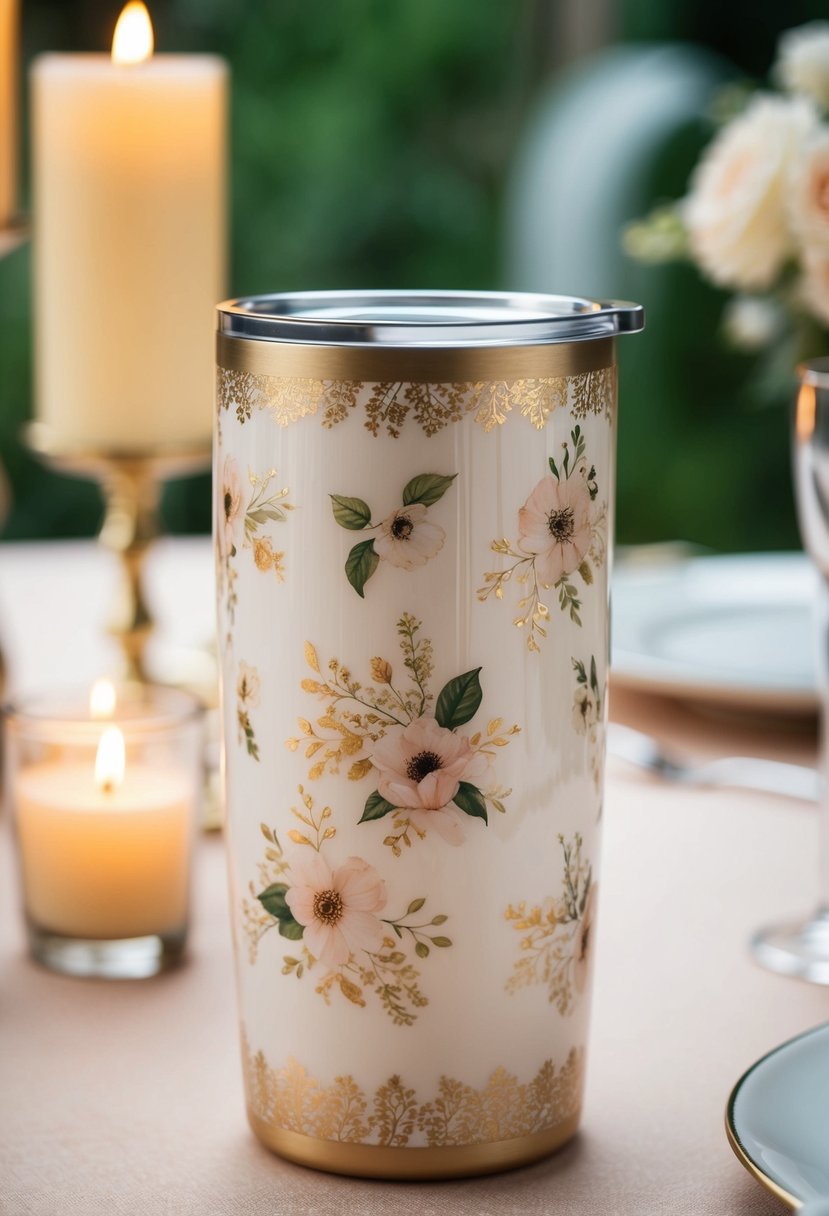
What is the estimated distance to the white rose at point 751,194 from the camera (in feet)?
2.94

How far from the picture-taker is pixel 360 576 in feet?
1.53

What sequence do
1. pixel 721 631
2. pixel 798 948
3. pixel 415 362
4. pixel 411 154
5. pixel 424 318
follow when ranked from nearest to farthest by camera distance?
pixel 415 362 < pixel 424 318 < pixel 798 948 < pixel 721 631 < pixel 411 154

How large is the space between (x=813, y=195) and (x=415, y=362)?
19.3 inches

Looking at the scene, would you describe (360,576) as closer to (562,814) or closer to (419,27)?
(562,814)

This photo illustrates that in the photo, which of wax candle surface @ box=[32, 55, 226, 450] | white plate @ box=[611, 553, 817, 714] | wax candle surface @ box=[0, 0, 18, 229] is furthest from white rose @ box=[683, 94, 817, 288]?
wax candle surface @ box=[0, 0, 18, 229]

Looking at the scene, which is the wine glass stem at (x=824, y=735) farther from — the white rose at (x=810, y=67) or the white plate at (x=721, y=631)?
the white rose at (x=810, y=67)

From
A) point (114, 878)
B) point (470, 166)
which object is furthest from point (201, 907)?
point (470, 166)

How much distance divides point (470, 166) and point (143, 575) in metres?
3.51

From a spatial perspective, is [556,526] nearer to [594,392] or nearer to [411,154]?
[594,392]

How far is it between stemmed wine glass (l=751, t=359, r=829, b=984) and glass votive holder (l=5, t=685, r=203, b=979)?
10.0 inches

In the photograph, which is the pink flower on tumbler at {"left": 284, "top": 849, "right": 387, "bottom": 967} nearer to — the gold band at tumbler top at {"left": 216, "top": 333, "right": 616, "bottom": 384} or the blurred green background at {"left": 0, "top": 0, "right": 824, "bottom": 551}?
the gold band at tumbler top at {"left": 216, "top": 333, "right": 616, "bottom": 384}

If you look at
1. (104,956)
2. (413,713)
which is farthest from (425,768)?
(104,956)

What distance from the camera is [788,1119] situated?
0.47 meters

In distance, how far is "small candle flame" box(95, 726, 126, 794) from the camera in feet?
2.32
